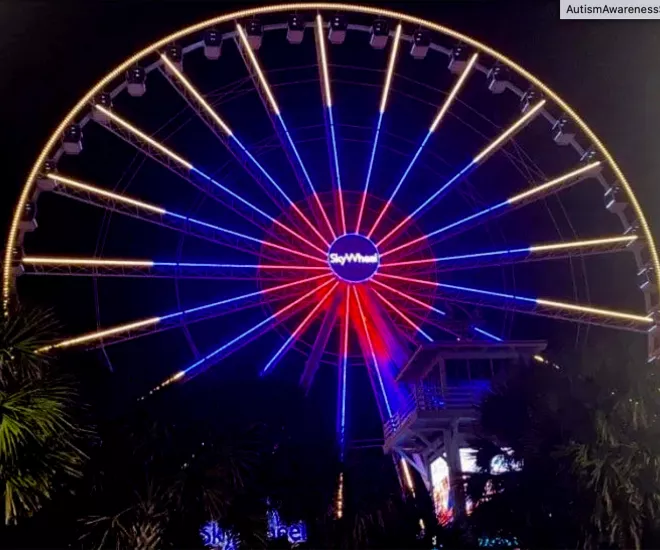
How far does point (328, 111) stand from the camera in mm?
24594

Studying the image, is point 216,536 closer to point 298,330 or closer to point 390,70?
point 298,330

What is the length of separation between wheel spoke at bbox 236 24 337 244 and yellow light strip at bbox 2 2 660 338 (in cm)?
79

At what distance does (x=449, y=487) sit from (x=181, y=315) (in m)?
8.51

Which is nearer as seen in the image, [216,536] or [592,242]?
[216,536]

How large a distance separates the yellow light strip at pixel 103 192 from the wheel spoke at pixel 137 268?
1.33m

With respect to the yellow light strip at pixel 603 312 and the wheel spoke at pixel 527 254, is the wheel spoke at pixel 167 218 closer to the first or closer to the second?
the wheel spoke at pixel 527 254

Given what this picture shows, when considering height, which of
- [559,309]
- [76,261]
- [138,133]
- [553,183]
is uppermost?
[138,133]

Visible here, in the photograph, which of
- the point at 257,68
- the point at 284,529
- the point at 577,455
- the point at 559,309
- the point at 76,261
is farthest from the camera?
the point at 559,309

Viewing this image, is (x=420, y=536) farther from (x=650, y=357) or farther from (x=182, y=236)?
(x=182, y=236)

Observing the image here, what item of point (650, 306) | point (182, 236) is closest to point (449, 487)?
point (650, 306)

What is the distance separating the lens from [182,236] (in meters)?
24.1

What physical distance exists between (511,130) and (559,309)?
4.80m

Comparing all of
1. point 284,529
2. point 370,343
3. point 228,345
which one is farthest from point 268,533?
point 370,343

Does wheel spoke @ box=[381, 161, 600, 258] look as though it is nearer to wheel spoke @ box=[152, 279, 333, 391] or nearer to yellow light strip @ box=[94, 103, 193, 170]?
wheel spoke @ box=[152, 279, 333, 391]
